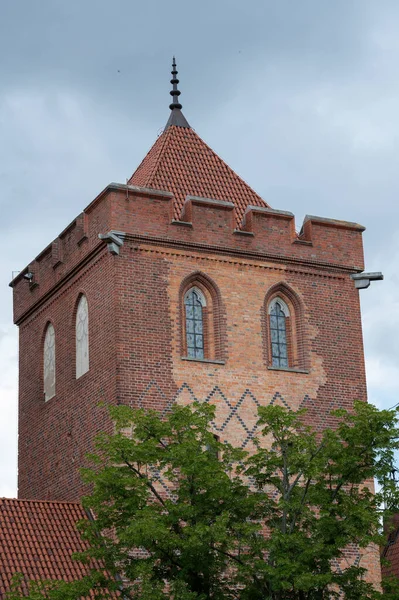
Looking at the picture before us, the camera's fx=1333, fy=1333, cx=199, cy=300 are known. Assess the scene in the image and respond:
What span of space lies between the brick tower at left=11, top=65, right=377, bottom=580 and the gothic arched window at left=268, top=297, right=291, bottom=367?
0.08 ft

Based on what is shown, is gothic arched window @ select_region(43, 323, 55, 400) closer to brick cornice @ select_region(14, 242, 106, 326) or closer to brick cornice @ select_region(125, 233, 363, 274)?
brick cornice @ select_region(14, 242, 106, 326)

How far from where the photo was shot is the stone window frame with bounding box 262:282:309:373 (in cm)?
2522

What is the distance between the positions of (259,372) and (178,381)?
1.71 m

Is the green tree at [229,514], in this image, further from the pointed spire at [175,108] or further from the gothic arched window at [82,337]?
the pointed spire at [175,108]

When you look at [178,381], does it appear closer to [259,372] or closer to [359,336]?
[259,372]

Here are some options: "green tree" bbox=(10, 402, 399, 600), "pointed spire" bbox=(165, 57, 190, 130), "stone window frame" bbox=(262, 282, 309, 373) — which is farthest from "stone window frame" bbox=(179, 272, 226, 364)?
"pointed spire" bbox=(165, 57, 190, 130)

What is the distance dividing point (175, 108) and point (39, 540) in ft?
34.7

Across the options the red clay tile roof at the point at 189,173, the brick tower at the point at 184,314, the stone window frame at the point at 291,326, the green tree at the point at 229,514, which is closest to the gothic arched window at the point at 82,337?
the brick tower at the point at 184,314

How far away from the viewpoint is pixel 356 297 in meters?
26.3

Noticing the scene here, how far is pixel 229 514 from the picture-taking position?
19656 mm

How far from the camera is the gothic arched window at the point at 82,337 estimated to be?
25141 mm

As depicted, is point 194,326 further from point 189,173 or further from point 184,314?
point 189,173

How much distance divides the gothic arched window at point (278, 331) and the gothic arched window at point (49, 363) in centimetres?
452

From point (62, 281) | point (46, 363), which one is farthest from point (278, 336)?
point (46, 363)
